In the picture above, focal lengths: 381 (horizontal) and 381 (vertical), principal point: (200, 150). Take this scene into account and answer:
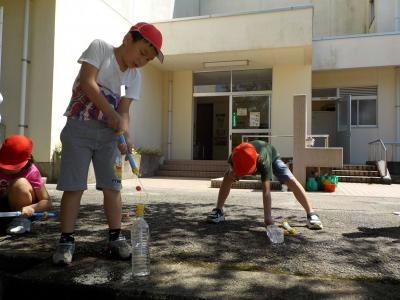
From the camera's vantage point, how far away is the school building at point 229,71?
8.57m

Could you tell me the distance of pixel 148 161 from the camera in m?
11.6

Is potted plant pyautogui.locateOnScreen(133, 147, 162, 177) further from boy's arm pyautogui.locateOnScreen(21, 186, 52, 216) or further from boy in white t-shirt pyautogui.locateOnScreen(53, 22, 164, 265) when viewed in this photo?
boy in white t-shirt pyautogui.locateOnScreen(53, 22, 164, 265)

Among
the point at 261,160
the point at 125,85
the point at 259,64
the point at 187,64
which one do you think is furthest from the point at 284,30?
the point at 125,85

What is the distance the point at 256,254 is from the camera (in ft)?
9.17

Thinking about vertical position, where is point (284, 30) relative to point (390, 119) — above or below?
above

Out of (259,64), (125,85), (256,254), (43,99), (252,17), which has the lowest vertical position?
(256,254)

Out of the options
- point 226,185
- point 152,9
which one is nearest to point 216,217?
point 226,185

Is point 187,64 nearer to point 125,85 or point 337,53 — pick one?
point 337,53

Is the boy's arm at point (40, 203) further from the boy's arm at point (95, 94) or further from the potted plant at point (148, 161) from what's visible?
the potted plant at point (148, 161)

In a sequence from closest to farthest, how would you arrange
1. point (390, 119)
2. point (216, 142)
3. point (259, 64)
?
point (259, 64), point (390, 119), point (216, 142)

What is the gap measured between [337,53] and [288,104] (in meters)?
2.71

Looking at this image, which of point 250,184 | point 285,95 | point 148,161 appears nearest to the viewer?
point 250,184

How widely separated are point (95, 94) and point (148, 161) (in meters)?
9.20

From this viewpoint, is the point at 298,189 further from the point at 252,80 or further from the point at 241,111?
the point at 252,80
